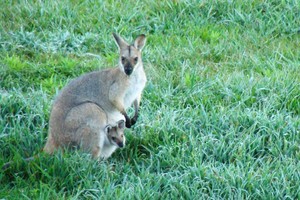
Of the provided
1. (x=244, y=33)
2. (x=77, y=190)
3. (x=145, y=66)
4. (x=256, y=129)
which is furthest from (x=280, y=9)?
(x=77, y=190)

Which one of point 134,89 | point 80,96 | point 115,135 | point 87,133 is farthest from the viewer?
point 134,89

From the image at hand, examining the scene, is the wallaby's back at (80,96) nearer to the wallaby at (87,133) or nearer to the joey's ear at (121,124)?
the wallaby at (87,133)

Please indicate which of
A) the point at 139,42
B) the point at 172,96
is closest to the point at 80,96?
the point at 139,42

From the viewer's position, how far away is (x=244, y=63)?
9.42 meters

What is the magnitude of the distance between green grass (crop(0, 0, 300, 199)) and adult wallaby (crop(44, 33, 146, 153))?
276 mm

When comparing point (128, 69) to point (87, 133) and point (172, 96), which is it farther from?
point (172, 96)

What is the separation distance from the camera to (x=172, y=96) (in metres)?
8.52

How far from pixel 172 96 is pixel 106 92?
116 centimetres

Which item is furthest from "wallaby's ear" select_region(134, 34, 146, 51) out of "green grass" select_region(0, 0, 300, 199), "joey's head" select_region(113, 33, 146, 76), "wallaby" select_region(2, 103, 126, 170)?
"wallaby" select_region(2, 103, 126, 170)

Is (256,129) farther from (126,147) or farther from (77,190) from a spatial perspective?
(77,190)

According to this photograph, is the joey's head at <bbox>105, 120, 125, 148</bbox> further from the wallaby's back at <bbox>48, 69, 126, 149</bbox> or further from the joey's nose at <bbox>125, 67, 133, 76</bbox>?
the joey's nose at <bbox>125, 67, 133, 76</bbox>

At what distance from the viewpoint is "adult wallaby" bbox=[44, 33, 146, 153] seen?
717 centimetres

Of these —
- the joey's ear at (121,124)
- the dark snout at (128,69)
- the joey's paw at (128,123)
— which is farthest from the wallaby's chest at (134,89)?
the joey's ear at (121,124)

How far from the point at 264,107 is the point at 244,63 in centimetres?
136
